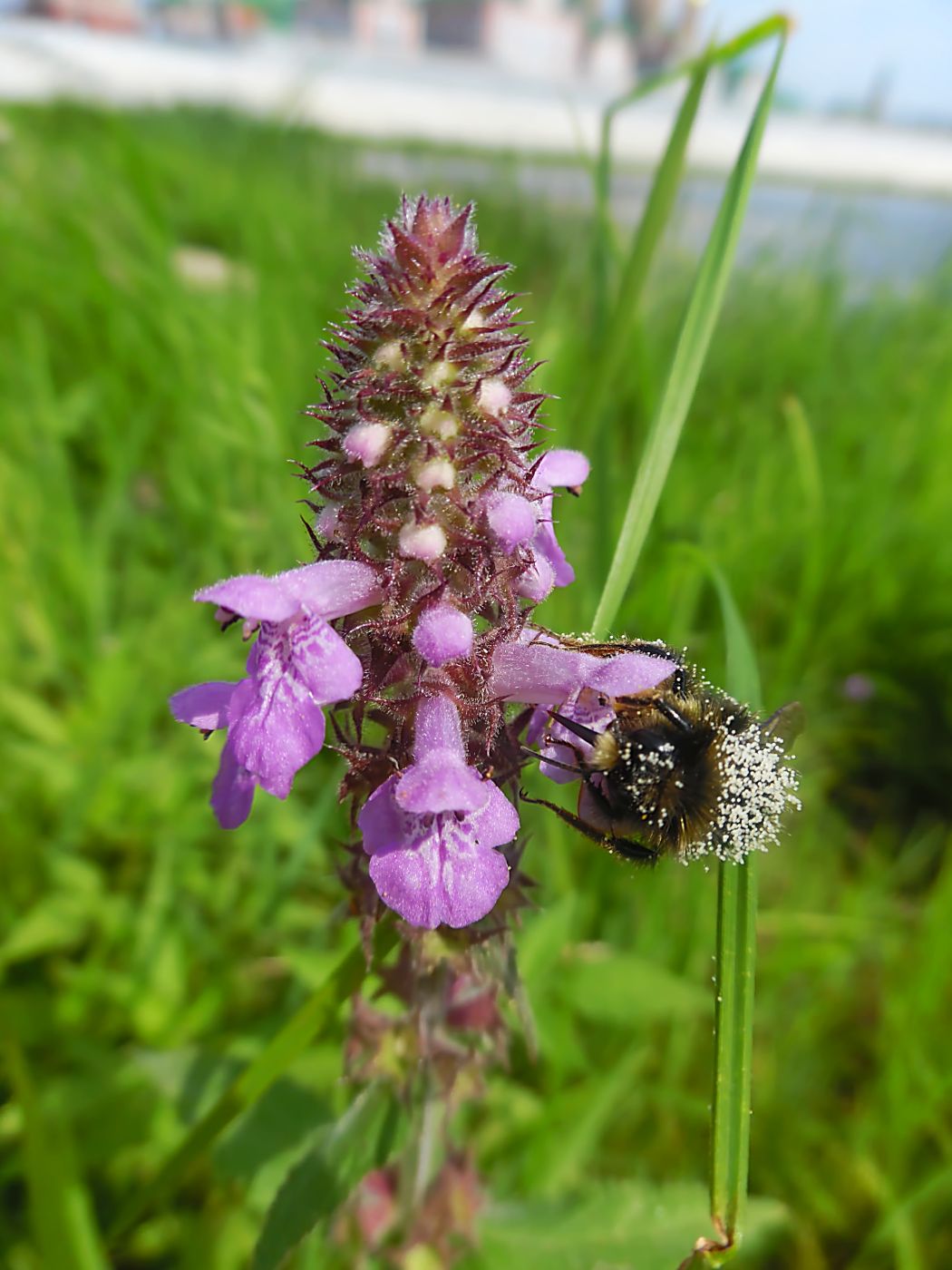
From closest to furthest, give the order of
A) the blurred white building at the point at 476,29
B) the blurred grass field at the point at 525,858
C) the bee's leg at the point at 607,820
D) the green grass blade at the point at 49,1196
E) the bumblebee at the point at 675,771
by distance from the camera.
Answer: the bumblebee at the point at 675,771, the bee's leg at the point at 607,820, the green grass blade at the point at 49,1196, the blurred grass field at the point at 525,858, the blurred white building at the point at 476,29

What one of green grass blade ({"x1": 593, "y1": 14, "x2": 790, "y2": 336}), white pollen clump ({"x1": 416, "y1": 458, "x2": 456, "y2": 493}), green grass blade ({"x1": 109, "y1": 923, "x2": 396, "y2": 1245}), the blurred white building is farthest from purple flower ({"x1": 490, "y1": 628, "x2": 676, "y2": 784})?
the blurred white building

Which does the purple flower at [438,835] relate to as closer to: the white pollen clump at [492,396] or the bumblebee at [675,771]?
the bumblebee at [675,771]

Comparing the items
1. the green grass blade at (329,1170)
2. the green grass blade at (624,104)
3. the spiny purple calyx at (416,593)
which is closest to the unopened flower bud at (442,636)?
the spiny purple calyx at (416,593)

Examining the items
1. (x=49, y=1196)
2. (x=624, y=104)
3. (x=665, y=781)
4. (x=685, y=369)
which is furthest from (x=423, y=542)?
(x=624, y=104)

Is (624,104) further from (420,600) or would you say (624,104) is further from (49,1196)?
(49,1196)

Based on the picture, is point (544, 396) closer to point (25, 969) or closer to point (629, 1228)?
point (629, 1228)
